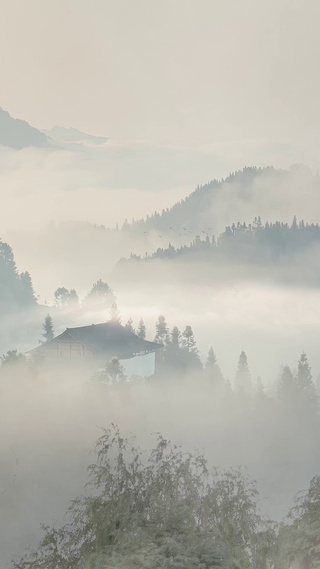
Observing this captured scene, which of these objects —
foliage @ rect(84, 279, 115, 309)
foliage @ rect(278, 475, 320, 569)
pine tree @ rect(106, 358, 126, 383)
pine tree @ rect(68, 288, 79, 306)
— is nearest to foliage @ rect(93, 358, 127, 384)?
pine tree @ rect(106, 358, 126, 383)

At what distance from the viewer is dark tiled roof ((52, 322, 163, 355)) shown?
20203 millimetres

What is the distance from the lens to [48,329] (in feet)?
72.1

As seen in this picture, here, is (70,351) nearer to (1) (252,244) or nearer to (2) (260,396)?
(1) (252,244)

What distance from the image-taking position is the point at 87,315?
2248 cm

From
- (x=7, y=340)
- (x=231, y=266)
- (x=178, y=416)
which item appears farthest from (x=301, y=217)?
(x=7, y=340)

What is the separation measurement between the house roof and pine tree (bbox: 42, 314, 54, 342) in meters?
1.36

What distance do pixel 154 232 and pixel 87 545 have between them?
16.4m

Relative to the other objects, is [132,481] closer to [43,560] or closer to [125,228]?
[43,560]

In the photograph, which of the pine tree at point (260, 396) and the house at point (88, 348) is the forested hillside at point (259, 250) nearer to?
the house at point (88, 348)

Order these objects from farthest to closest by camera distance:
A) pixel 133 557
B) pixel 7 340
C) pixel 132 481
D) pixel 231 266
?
pixel 231 266, pixel 7 340, pixel 132 481, pixel 133 557

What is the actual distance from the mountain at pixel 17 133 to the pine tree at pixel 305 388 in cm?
1357

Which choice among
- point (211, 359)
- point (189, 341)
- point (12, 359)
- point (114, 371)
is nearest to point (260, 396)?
point (211, 359)

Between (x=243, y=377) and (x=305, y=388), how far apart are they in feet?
8.72

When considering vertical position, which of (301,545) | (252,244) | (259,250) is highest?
(252,244)
